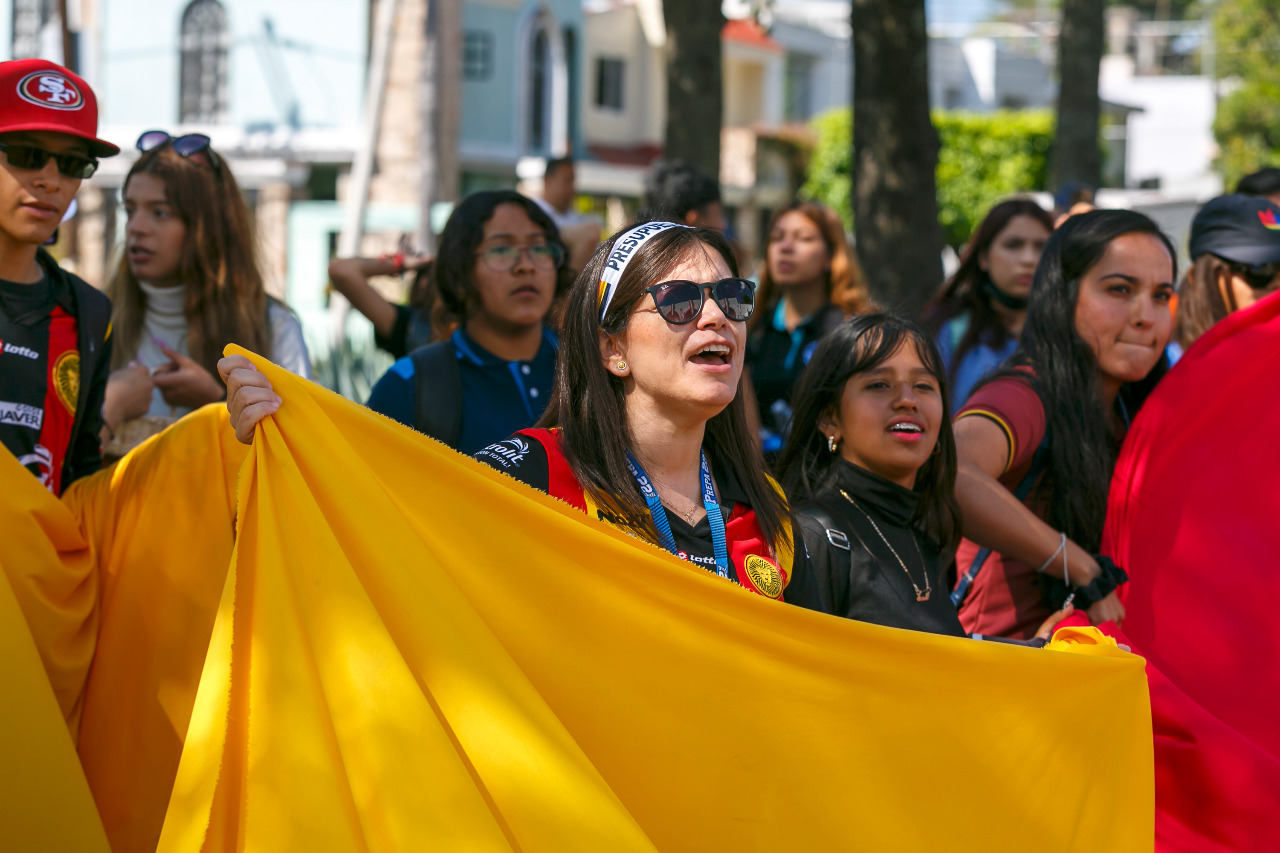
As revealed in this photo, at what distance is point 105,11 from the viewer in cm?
2573

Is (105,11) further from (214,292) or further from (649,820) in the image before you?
(649,820)

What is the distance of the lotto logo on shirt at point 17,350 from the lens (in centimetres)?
312

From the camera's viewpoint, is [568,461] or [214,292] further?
[214,292]

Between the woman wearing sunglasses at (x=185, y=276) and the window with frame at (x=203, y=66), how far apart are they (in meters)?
22.9

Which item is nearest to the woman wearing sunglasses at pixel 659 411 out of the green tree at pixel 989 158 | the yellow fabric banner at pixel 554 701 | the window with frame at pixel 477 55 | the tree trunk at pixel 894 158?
the yellow fabric banner at pixel 554 701

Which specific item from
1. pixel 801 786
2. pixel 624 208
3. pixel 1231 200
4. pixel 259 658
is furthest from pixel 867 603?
pixel 624 208

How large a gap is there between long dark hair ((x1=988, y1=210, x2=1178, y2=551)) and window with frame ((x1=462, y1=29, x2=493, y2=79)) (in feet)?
83.2

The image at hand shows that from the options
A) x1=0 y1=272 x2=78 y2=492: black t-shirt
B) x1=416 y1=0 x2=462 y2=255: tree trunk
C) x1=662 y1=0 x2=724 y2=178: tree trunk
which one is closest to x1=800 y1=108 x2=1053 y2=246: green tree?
x1=416 y1=0 x2=462 y2=255: tree trunk

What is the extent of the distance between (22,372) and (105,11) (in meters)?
25.6

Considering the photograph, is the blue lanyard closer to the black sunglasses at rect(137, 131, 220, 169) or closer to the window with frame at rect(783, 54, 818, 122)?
the black sunglasses at rect(137, 131, 220, 169)

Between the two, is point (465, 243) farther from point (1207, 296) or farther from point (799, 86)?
point (799, 86)

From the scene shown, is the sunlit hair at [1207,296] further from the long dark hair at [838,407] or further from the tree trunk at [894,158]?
the tree trunk at [894,158]

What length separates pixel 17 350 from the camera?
3.15 meters

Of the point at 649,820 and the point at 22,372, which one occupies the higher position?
the point at 22,372
